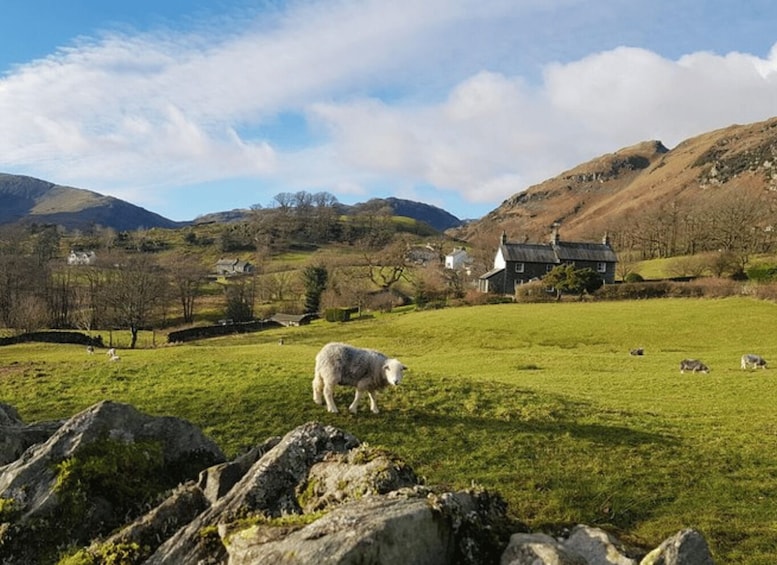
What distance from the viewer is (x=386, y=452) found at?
7023 mm

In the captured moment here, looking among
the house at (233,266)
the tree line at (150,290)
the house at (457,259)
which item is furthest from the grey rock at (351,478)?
the house at (233,266)

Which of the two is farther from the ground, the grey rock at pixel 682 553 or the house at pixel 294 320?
the grey rock at pixel 682 553

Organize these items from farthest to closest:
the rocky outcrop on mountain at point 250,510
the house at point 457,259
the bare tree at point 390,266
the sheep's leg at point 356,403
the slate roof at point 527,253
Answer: the house at point 457,259, the bare tree at point 390,266, the slate roof at point 527,253, the sheep's leg at point 356,403, the rocky outcrop on mountain at point 250,510

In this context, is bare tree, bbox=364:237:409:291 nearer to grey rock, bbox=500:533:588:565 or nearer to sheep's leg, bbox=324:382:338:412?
sheep's leg, bbox=324:382:338:412

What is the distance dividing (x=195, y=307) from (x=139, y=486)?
112 metres

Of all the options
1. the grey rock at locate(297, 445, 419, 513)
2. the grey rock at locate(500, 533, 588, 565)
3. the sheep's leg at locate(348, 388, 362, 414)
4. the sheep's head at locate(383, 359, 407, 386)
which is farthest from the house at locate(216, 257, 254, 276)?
the grey rock at locate(500, 533, 588, 565)

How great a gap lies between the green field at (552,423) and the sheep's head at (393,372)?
1.44 m

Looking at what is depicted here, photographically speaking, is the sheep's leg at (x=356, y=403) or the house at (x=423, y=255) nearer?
the sheep's leg at (x=356, y=403)

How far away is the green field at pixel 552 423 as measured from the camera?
11492mm

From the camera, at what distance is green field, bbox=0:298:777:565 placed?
37.7ft

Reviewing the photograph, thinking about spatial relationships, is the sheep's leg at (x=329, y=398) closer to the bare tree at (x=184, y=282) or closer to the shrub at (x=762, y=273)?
the shrub at (x=762, y=273)

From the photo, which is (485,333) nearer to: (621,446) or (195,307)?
(621,446)

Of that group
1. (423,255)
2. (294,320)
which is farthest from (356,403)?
(423,255)

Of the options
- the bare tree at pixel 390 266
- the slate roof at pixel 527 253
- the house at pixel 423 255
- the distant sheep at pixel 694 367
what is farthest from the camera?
the house at pixel 423 255
